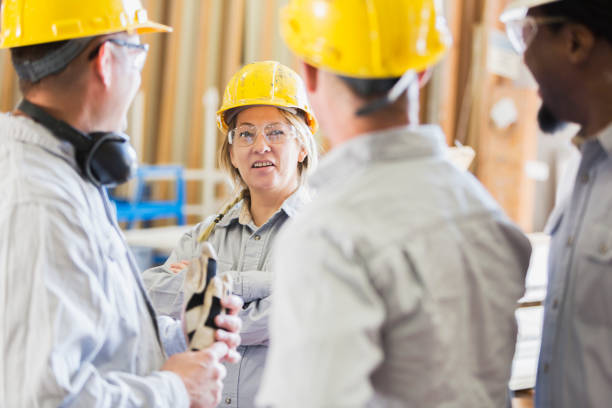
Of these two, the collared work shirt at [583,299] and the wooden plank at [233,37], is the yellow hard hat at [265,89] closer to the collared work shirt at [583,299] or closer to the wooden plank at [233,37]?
the collared work shirt at [583,299]

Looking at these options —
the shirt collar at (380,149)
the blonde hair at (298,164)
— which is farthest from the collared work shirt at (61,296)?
the blonde hair at (298,164)

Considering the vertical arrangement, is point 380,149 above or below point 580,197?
above

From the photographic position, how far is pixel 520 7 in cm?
143

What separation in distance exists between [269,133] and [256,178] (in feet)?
0.65

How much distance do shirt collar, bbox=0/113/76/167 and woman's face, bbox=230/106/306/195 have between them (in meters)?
1.05

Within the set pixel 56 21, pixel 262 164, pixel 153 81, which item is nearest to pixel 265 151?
pixel 262 164

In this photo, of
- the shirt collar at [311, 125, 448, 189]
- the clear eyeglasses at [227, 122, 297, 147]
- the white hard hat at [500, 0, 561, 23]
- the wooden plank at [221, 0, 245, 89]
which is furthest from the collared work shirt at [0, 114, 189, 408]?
the wooden plank at [221, 0, 245, 89]

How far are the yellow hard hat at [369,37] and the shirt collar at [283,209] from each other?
3.71 feet

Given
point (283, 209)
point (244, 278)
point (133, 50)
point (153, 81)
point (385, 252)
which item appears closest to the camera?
point (385, 252)

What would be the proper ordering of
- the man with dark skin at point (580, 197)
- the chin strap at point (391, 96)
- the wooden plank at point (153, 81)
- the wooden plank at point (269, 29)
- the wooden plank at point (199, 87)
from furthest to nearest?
the wooden plank at point (153, 81) < the wooden plank at point (199, 87) < the wooden plank at point (269, 29) < the man with dark skin at point (580, 197) < the chin strap at point (391, 96)

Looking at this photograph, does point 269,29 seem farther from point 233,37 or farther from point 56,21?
point 56,21

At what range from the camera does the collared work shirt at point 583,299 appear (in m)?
1.34

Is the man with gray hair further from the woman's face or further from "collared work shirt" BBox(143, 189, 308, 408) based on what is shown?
the woman's face

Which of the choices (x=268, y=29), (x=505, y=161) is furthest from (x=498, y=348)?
(x=268, y=29)
